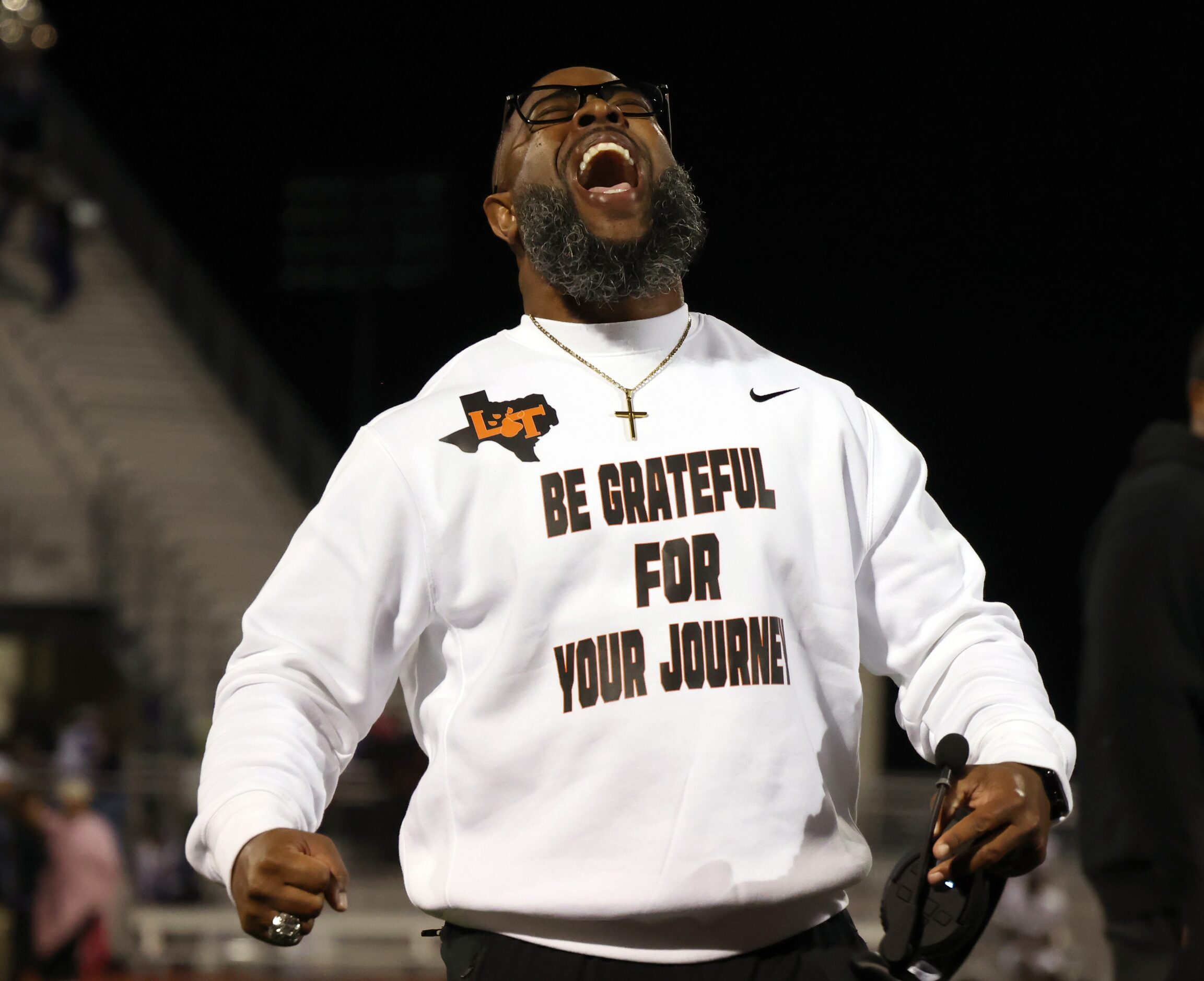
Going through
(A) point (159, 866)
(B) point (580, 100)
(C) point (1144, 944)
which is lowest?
(A) point (159, 866)

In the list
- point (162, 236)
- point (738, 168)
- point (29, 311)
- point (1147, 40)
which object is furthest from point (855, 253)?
point (162, 236)

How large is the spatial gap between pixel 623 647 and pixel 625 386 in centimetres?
41

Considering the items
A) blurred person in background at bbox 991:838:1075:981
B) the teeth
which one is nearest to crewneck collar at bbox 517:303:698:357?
the teeth

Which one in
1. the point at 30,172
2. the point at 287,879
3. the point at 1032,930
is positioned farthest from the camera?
the point at 30,172

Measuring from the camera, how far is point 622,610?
7.78 feet

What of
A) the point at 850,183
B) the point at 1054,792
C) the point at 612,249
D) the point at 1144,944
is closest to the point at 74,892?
the point at 850,183

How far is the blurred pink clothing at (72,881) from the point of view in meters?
9.42

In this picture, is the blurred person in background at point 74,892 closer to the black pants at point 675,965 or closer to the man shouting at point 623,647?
the man shouting at point 623,647

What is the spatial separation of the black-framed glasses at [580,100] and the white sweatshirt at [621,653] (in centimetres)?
39

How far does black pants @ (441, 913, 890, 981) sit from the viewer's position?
231 centimetres

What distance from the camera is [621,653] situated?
2355 millimetres

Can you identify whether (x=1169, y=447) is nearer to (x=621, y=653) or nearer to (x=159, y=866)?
(x=621, y=653)

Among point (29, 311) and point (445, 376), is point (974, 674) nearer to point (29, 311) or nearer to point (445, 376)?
point (445, 376)

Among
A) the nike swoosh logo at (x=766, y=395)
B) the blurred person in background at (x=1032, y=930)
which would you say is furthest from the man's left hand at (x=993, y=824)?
the blurred person in background at (x=1032, y=930)
